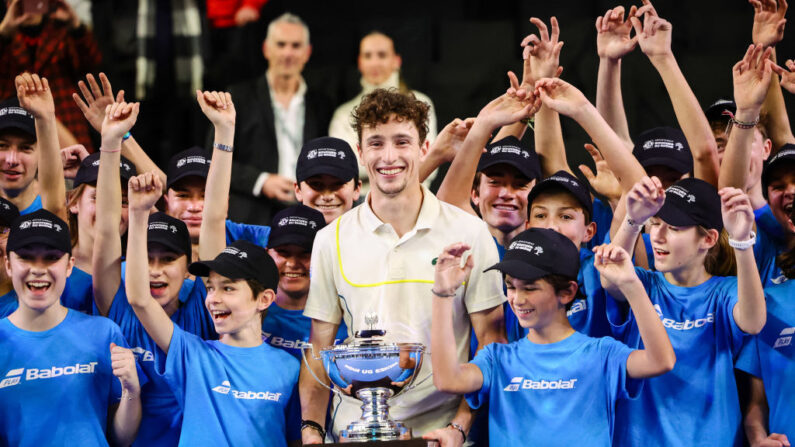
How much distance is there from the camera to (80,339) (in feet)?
12.7

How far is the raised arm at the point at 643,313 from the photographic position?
3.37 m

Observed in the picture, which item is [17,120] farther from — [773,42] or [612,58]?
[773,42]

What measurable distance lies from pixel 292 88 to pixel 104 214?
9.87ft

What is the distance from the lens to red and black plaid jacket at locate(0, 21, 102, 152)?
641 centimetres

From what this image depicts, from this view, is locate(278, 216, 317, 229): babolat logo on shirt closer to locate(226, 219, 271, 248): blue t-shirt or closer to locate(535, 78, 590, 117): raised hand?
locate(226, 219, 271, 248): blue t-shirt

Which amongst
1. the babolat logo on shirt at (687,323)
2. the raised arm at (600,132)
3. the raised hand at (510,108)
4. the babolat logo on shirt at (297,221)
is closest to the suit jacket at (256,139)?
the babolat logo on shirt at (297,221)

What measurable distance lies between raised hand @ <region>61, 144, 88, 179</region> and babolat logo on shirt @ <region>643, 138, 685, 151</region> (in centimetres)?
285

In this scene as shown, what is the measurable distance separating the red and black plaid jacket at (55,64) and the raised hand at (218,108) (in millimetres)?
2406

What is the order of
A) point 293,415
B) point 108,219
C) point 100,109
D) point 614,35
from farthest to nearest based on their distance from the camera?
point 100,109
point 614,35
point 108,219
point 293,415

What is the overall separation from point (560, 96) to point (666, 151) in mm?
662

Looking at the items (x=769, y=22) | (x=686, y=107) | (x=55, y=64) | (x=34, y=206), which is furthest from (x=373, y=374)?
(x=55, y=64)

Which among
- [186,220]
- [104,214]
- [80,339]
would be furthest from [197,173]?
[80,339]

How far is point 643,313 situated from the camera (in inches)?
133

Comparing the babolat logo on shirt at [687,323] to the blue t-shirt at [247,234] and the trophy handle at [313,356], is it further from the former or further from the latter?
the blue t-shirt at [247,234]
